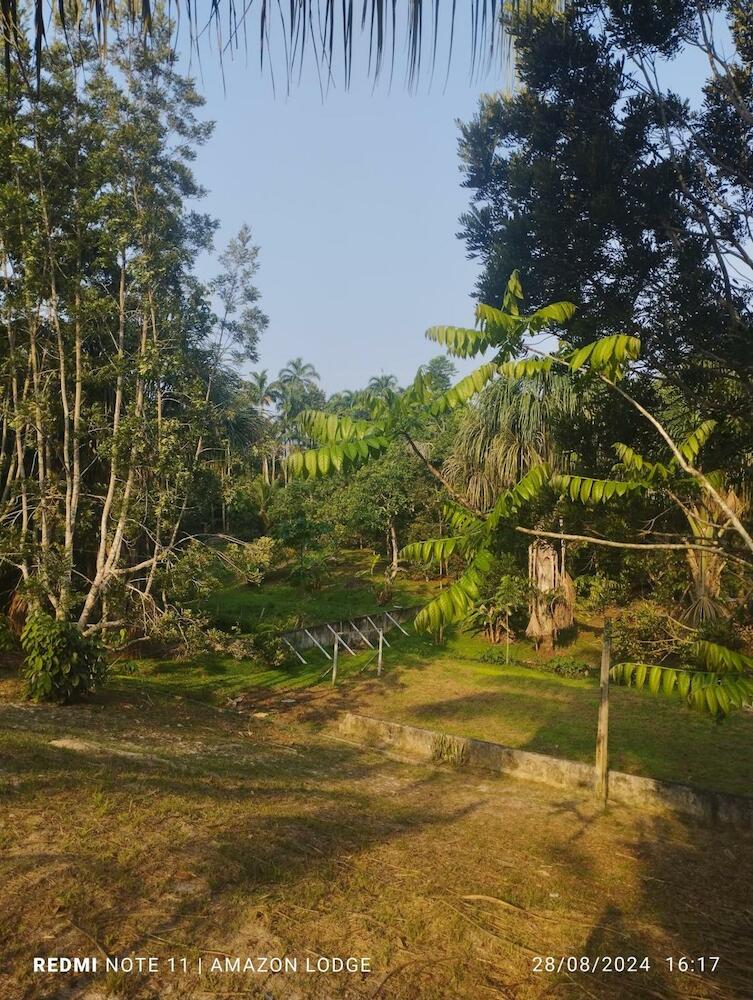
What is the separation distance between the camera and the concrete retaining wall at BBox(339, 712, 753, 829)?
784 centimetres

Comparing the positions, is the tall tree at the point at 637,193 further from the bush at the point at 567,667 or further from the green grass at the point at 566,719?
the bush at the point at 567,667

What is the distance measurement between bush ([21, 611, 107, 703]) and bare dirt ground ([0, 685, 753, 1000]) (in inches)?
126

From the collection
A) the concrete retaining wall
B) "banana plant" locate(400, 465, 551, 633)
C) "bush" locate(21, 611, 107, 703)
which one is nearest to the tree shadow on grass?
the concrete retaining wall

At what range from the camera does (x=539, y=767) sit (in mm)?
9367

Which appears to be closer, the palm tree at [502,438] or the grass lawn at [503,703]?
the grass lawn at [503,703]

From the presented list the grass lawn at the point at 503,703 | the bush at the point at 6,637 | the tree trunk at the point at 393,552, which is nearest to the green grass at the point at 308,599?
the tree trunk at the point at 393,552

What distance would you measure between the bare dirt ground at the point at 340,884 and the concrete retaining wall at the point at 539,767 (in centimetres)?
35

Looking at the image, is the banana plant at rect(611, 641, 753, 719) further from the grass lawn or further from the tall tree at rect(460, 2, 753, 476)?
the grass lawn

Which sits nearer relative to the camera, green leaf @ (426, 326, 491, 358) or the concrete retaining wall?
green leaf @ (426, 326, 491, 358)

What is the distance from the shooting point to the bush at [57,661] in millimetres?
11234

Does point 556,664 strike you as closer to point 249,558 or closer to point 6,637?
point 249,558

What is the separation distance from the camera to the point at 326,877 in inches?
188

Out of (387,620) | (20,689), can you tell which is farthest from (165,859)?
(387,620)

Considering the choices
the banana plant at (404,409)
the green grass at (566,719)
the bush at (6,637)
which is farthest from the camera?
the bush at (6,637)
